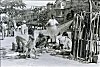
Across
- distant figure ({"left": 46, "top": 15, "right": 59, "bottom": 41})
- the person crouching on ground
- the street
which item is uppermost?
distant figure ({"left": 46, "top": 15, "right": 59, "bottom": 41})

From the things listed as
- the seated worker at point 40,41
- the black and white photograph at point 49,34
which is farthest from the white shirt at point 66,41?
the seated worker at point 40,41

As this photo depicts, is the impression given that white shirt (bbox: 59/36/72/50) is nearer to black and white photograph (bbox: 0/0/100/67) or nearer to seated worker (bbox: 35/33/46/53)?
black and white photograph (bbox: 0/0/100/67)

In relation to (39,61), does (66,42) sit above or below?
above

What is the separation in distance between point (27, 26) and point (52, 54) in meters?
0.25

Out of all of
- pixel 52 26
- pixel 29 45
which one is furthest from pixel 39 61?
pixel 52 26

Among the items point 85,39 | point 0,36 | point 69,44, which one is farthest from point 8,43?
point 85,39

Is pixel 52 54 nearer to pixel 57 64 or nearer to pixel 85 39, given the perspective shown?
pixel 57 64

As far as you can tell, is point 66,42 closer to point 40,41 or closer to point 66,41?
point 66,41

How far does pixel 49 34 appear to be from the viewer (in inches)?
63.9

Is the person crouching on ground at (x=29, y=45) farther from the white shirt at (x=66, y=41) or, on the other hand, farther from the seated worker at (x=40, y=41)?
the white shirt at (x=66, y=41)

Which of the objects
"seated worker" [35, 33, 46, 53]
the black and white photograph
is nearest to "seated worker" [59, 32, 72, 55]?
the black and white photograph

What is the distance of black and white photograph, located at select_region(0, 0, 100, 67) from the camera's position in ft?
5.21

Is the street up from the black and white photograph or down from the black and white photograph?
down

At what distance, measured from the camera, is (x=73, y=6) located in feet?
5.27
